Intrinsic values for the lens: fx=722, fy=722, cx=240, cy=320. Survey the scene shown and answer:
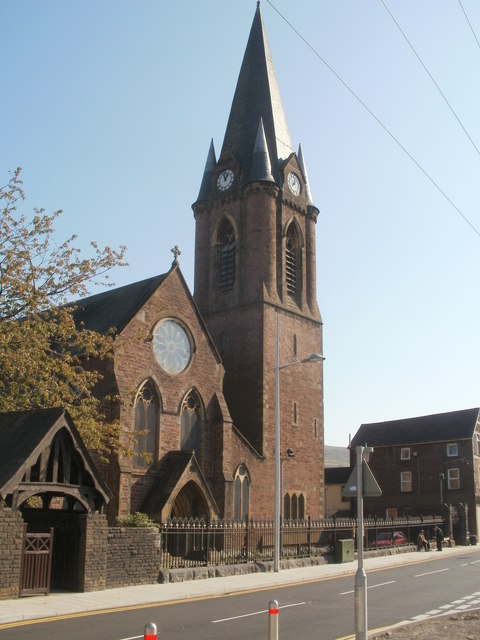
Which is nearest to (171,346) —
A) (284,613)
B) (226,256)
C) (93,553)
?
(226,256)

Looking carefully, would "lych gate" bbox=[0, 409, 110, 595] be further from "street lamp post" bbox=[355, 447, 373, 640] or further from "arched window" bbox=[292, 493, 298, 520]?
"arched window" bbox=[292, 493, 298, 520]

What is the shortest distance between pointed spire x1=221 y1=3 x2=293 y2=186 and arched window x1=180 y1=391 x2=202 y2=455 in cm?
1461

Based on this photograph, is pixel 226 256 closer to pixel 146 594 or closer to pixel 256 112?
pixel 256 112

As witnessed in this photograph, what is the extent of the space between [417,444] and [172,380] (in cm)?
3037

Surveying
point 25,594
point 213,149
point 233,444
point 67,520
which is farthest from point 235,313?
point 25,594

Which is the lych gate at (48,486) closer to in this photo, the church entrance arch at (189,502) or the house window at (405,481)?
the church entrance arch at (189,502)

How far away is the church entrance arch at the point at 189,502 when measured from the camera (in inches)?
1148

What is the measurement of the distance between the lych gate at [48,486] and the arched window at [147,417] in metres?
10.8

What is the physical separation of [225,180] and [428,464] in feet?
88.8

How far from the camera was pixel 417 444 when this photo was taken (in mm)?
55719

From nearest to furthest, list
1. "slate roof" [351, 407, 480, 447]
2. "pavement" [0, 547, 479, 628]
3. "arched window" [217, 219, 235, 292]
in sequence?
"pavement" [0, 547, 479, 628] → "arched window" [217, 219, 235, 292] → "slate roof" [351, 407, 480, 447]

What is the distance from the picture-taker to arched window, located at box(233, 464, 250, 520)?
33.2 metres

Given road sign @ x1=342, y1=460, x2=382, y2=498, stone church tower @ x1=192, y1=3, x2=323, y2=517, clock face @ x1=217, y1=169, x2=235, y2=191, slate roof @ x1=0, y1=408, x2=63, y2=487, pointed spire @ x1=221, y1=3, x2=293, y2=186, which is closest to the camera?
road sign @ x1=342, y1=460, x2=382, y2=498

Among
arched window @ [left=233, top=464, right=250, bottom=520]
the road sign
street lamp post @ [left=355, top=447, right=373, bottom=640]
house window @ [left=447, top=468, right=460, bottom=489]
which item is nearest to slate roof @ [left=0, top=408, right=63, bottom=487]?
the road sign
